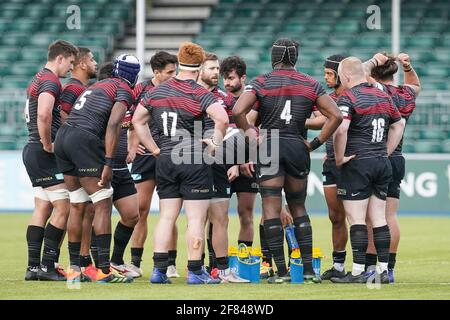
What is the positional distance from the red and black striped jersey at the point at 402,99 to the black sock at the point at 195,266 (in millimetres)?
2458

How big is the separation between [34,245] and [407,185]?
12.1 m

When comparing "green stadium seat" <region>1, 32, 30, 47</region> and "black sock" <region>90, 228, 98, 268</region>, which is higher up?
"green stadium seat" <region>1, 32, 30, 47</region>

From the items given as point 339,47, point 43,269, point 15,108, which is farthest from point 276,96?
point 339,47

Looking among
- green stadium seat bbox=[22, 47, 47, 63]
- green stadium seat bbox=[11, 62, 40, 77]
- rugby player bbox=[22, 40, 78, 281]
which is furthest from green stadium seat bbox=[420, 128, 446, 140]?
rugby player bbox=[22, 40, 78, 281]

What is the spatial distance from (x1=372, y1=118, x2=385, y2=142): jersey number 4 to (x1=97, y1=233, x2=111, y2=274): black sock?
2808 mm

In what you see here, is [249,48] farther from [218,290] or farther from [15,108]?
[218,290]

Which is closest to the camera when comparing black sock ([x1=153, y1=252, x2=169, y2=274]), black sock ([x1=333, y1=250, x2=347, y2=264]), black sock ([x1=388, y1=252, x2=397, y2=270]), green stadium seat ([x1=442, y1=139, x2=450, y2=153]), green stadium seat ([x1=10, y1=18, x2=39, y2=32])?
black sock ([x1=153, y1=252, x2=169, y2=274])

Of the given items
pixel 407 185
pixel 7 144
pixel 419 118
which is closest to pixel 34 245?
pixel 407 185

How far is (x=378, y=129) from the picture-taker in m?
11.2

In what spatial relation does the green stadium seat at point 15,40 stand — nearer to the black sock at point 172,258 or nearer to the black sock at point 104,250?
the black sock at point 172,258

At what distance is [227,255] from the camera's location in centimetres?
1159

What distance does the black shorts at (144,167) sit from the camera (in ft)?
40.9

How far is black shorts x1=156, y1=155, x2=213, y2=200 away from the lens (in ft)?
35.7

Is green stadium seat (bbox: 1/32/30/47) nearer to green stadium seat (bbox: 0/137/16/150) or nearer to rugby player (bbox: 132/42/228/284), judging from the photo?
green stadium seat (bbox: 0/137/16/150)
